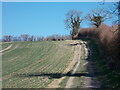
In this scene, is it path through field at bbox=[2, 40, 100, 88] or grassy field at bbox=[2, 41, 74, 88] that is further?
grassy field at bbox=[2, 41, 74, 88]

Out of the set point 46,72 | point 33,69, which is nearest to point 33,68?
point 33,69

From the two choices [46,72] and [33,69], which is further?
[33,69]

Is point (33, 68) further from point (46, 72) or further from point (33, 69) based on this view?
point (46, 72)

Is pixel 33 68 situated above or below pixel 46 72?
below

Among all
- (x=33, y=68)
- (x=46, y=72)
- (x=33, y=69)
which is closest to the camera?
(x=46, y=72)

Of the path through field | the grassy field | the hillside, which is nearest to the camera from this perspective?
the path through field

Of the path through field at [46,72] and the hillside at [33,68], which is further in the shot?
the hillside at [33,68]

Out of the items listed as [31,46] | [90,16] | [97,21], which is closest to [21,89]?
[31,46]

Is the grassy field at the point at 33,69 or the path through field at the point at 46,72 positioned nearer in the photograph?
the path through field at the point at 46,72

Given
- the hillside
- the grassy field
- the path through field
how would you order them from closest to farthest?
the path through field → the grassy field → the hillside

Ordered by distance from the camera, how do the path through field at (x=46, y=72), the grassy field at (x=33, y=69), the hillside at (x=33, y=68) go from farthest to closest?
the hillside at (x=33, y=68) < the grassy field at (x=33, y=69) < the path through field at (x=46, y=72)

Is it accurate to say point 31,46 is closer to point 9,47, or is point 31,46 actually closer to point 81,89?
point 9,47

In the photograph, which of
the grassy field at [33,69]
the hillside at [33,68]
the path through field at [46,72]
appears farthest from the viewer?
the hillside at [33,68]

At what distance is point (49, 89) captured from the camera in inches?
720
